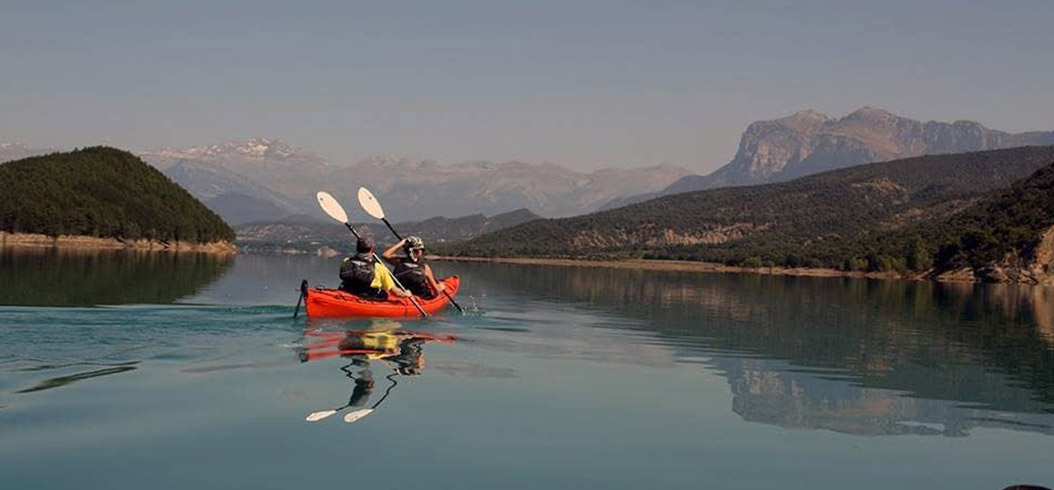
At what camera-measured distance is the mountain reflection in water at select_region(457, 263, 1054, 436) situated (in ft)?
75.9

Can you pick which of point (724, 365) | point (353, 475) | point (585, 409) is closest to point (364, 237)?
point (724, 365)

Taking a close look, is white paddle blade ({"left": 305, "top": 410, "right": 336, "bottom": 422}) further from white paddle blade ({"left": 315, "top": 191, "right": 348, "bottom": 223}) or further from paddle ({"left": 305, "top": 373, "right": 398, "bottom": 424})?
white paddle blade ({"left": 315, "top": 191, "right": 348, "bottom": 223})

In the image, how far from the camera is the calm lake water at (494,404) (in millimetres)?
16219

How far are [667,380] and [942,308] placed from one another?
1970 inches

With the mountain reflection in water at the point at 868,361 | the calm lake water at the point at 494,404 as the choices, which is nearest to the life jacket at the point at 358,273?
the calm lake water at the point at 494,404

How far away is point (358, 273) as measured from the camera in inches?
1507

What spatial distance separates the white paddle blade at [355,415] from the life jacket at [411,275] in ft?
72.8

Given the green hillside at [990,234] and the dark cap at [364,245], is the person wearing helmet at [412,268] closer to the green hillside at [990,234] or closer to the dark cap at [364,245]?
the dark cap at [364,245]

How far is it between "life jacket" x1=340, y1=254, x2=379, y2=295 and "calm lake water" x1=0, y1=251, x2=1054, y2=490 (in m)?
1.52

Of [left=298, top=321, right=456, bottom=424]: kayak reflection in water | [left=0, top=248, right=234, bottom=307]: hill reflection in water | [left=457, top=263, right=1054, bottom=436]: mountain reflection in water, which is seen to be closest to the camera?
[left=298, top=321, right=456, bottom=424]: kayak reflection in water

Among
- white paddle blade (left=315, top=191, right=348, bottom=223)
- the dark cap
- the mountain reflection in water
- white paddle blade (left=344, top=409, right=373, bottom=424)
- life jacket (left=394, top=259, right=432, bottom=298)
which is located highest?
white paddle blade (left=315, top=191, right=348, bottom=223)

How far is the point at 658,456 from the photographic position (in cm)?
1777

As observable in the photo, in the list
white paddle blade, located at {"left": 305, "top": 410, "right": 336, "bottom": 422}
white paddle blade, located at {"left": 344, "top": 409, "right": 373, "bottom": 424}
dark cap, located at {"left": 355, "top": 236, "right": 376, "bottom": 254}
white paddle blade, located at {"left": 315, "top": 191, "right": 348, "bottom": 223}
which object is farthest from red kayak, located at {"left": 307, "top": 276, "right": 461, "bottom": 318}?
white paddle blade, located at {"left": 305, "top": 410, "right": 336, "bottom": 422}

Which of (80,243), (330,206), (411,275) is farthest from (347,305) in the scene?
(80,243)
